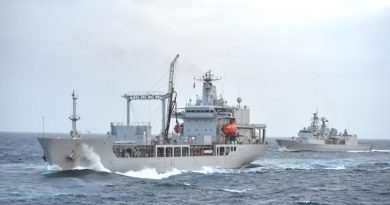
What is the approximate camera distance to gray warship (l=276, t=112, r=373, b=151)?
126 metres

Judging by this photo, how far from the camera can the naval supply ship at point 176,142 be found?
166ft

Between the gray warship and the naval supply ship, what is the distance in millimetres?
56959

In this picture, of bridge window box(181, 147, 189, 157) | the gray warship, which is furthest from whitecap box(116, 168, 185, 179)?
the gray warship

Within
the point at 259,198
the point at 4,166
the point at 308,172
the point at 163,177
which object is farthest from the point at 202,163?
the point at 4,166

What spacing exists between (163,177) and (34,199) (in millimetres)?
17238

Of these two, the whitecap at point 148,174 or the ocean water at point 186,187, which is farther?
the whitecap at point 148,174

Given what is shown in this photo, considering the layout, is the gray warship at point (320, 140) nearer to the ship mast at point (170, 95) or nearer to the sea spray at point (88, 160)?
the ship mast at point (170, 95)

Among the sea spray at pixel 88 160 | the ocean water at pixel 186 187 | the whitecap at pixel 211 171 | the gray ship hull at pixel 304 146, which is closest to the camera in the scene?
the ocean water at pixel 186 187

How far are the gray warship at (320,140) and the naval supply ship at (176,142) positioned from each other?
57.0m

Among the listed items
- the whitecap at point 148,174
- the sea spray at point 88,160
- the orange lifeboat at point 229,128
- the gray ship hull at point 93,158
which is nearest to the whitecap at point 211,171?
the gray ship hull at point 93,158

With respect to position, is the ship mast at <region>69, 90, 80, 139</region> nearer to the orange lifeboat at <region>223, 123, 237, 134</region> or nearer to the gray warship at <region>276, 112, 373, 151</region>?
the orange lifeboat at <region>223, 123, 237, 134</region>

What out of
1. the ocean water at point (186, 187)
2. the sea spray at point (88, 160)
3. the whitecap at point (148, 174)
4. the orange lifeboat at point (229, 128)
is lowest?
the ocean water at point (186, 187)

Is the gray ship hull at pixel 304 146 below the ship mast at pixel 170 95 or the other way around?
below

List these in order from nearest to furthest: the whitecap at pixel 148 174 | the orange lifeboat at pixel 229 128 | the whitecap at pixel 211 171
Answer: the whitecap at pixel 148 174, the whitecap at pixel 211 171, the orange lifeboat at pixel 229 128
